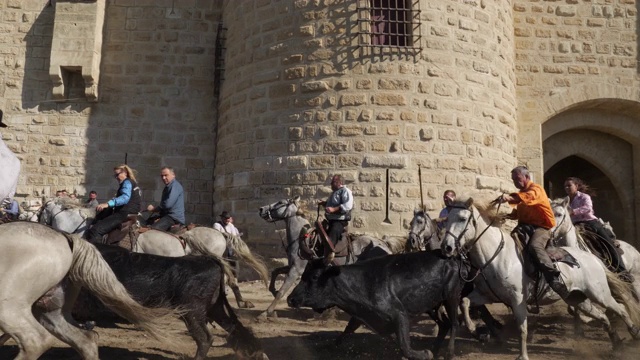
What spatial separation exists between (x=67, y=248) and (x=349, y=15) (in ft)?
23.8

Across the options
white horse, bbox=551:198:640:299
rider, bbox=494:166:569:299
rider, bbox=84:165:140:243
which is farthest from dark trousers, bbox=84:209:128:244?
white horse, bbox=551:198:640:299

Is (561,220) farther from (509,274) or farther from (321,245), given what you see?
(321,245)

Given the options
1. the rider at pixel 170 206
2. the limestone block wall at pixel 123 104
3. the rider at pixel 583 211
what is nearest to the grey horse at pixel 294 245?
the rider at pixel 170 206

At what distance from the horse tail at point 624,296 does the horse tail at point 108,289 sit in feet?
16.5

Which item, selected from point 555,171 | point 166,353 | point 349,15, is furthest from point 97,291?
point 555,171

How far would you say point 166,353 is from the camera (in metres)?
5.75

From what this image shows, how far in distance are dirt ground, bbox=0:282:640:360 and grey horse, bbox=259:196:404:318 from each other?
58 cm

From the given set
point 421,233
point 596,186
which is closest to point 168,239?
point 421,233

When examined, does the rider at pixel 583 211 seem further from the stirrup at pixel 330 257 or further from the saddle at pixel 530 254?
the stirrup at pixel 330 257

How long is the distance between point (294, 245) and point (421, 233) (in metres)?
1.93

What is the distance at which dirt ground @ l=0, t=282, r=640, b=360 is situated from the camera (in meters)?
5.64

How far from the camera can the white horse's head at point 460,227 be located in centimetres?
540

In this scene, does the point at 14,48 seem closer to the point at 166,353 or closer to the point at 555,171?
the point at 166,353

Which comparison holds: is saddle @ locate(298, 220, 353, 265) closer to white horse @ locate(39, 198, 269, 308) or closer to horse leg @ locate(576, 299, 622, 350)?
white horse @ locate(39, 198, 269, 308)
